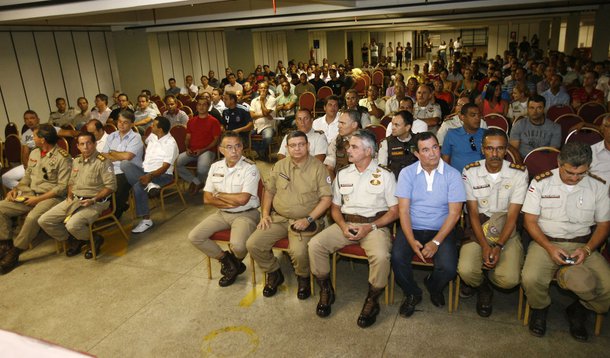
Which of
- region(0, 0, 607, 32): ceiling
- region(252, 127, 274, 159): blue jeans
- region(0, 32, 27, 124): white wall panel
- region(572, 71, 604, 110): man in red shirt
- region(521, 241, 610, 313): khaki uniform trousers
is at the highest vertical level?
region(0, 0, 607, 32): ceiling

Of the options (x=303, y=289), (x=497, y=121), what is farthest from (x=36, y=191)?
(x=497, y=121)

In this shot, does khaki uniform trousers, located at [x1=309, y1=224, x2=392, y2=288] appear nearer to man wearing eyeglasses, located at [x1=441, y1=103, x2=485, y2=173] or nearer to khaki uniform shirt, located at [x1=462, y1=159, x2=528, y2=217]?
khaki uniform shirt, located at [x1=462, y1=159, x2=528, y2=217]

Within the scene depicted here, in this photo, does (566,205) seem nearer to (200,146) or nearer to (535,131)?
(535,131)

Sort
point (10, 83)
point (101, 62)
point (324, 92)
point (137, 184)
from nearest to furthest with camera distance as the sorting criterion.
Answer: point (137, 184) < point (324, 92) < point (10, 83) < point (101, 62)

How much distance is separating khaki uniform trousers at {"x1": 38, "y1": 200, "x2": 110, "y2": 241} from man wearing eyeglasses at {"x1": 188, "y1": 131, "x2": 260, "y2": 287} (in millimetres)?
1313

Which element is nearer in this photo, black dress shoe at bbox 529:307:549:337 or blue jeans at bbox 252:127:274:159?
black dress shoe at bbox 529:307:549:337

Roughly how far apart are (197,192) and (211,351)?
11.9 ft

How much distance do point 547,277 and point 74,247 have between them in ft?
14.3

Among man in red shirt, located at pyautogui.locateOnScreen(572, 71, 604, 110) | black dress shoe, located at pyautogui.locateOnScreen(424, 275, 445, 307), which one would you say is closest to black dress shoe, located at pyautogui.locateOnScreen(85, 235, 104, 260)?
black dress shoe, located at pyautogui.locateOnScreen(424, 275, 445, 307)

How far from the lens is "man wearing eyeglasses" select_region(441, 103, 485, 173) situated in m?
4.12

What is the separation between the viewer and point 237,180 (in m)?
3.88

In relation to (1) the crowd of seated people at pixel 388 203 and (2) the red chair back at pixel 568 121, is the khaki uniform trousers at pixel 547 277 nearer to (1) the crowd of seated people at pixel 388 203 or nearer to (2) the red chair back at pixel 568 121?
(1) the crowd of seated people at pixel 388 203

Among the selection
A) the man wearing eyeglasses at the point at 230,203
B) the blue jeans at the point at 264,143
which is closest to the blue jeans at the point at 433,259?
the man wearing eyeglasses at the point at 230,203

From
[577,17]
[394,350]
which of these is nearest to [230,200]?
[394,350]
